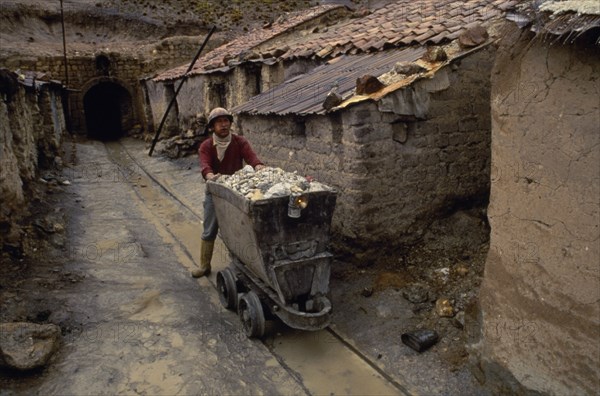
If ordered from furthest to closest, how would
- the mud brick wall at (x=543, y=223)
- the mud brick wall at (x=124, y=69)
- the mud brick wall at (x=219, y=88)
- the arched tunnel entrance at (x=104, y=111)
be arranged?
the arched tunnel entrance at (x=104, y=111)
the mud brick wall at (x=124, y=69)
the mud brick wall at (x=219, y=88)
the mud brick wall at (x=543, y=223)

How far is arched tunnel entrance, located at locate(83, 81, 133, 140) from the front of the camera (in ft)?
72.0

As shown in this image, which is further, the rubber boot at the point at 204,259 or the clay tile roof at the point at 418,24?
the clay tile roof at the point at 418,24

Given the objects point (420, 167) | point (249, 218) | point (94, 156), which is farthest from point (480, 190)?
point (94, 156)

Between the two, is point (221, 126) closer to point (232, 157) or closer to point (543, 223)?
point (232, 157)

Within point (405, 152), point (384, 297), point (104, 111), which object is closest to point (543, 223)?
point (384, 297)

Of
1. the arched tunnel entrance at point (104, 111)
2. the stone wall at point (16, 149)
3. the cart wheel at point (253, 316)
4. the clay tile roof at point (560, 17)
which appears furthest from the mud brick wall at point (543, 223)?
the arched tunnel entrance at point (104, 111)

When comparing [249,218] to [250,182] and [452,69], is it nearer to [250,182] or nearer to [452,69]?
[250,182]

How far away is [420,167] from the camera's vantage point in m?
5.26

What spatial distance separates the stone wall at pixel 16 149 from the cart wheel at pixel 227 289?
2.74 metres

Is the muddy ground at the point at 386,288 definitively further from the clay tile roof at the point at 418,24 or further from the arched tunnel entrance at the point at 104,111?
the arched tunnel entrance at the point at 104,111

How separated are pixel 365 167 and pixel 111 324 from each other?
299cm

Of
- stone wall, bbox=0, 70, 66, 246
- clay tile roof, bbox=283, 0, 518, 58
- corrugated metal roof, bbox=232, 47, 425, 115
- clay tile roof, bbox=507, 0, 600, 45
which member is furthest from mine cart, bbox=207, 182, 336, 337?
clay tile roof, bbox=283, 0, 518, 58

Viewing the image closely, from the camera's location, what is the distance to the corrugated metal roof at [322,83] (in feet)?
18.1

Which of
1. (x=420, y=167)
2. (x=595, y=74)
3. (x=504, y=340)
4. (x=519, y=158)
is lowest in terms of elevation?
(x=504, y=340)
